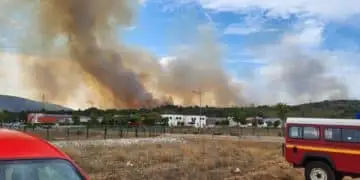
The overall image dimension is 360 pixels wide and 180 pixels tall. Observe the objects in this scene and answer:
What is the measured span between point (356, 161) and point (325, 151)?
3.53ft

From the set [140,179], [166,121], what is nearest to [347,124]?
[140,179]

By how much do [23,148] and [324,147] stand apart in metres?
13.5

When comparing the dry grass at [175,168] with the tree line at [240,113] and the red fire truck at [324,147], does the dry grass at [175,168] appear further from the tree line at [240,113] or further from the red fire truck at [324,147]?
the tree line at [240,113]

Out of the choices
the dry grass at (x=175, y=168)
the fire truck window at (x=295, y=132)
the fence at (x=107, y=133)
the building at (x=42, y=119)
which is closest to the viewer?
the fire truck window at (x=295, y=132)

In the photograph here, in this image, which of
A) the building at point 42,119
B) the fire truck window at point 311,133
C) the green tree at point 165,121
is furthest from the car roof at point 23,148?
the building at point 42,119

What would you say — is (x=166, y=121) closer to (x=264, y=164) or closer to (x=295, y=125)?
(x=264, y=164)

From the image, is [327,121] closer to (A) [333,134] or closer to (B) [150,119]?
(A) [333,134]

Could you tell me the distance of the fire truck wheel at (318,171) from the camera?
16.5 m

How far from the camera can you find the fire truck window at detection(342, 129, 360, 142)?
15711 mm

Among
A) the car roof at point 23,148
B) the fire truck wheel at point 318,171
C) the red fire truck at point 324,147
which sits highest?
the car roof at point 23,148

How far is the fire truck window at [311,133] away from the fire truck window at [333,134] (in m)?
0.33

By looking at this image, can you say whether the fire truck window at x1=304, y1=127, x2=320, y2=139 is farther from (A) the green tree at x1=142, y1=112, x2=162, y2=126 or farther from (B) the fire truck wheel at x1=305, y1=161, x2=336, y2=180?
(A) the green tree at x1=142, y1=112, x2=162, y2=126

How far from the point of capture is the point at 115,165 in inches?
986

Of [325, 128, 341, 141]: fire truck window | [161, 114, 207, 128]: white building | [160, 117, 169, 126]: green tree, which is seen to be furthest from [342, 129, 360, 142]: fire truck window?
[161, 114, 207, 128]: white building
